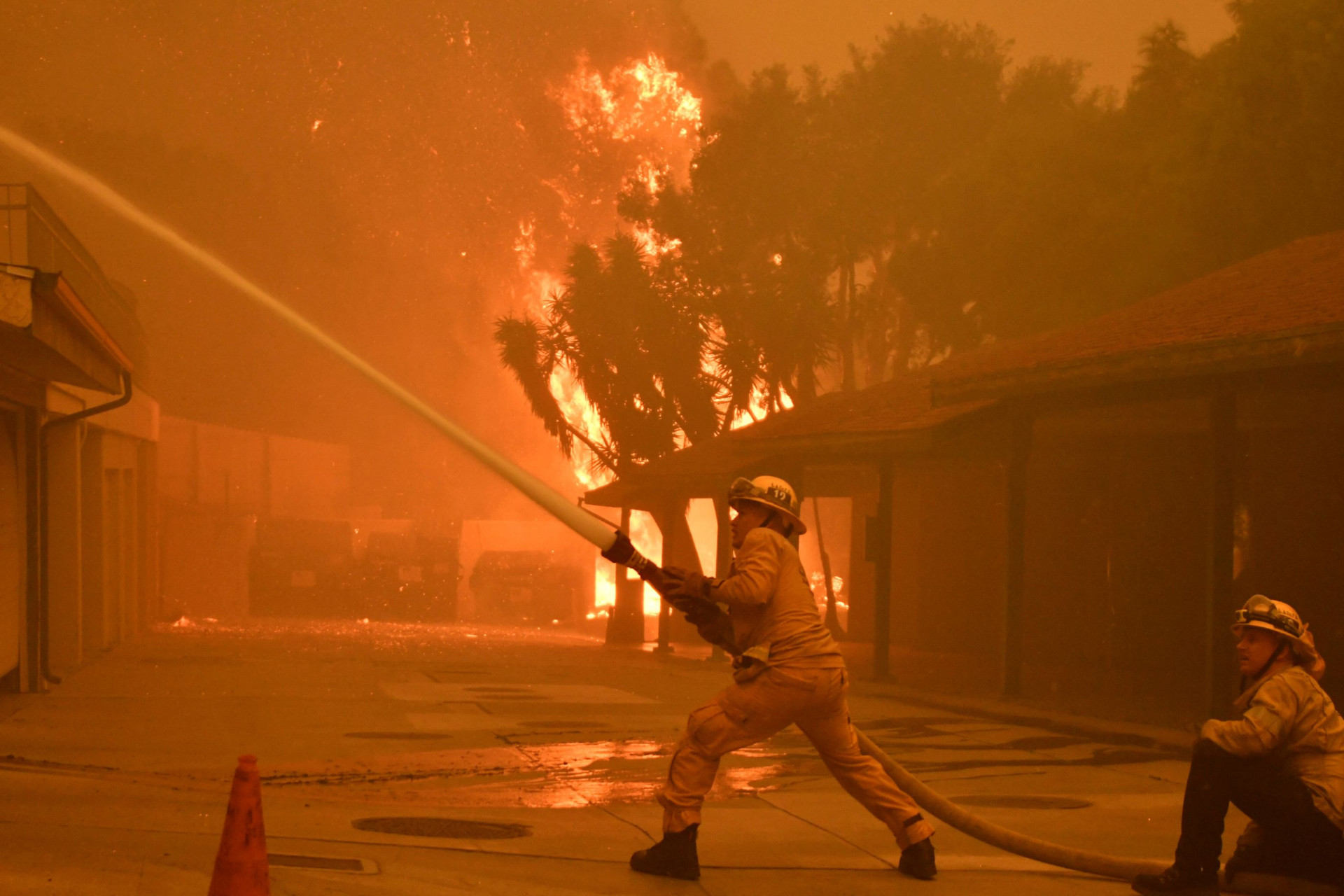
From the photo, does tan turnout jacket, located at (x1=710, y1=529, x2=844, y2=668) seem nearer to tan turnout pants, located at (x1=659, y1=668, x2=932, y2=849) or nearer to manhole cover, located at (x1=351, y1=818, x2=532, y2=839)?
tan turnout pants, located at (x1=659, y1=668, x2=932, y2=849)

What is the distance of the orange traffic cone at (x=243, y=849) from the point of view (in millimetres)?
5059

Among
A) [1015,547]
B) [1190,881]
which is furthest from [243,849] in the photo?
[1015,547]

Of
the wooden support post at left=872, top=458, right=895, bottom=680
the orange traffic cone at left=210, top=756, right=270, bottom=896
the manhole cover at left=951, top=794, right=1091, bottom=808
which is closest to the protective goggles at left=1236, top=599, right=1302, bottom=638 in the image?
the manhole cover at left=951, top=794, right=1091, bottom=808

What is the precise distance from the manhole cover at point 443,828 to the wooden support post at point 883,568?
10.5 m

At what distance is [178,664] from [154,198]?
69.8 meters

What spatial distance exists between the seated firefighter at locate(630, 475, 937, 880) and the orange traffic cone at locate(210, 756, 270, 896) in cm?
179

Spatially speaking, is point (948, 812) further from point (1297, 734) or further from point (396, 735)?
point (396, 735)

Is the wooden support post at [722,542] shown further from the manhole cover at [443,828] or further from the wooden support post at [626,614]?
the manhole cover at [443,828]

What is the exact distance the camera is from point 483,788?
948 cm

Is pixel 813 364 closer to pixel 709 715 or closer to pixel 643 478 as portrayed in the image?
pixel 643 478

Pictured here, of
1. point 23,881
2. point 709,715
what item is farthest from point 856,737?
point 23,881

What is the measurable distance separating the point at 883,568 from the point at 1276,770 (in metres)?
12.3

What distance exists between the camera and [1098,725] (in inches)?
505

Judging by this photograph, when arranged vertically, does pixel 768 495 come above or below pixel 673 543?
above
